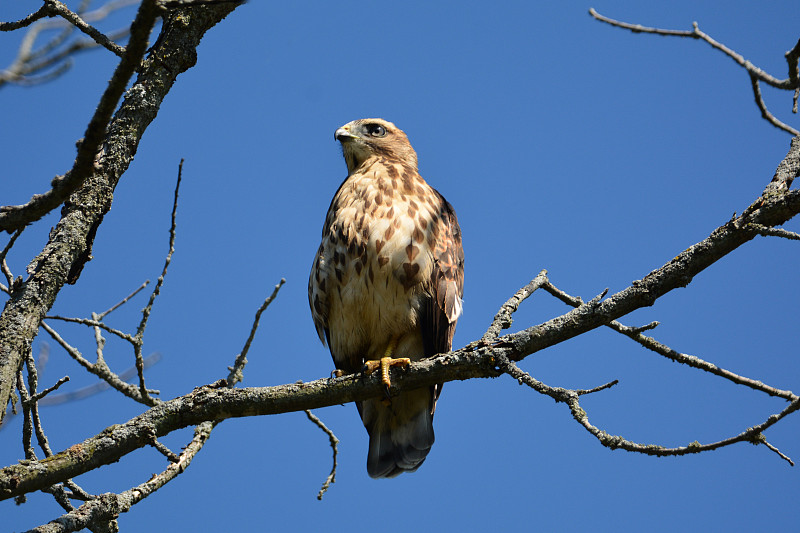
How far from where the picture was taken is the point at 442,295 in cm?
449

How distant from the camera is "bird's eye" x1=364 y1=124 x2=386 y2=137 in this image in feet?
18.8

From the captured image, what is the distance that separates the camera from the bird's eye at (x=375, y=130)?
226 inches

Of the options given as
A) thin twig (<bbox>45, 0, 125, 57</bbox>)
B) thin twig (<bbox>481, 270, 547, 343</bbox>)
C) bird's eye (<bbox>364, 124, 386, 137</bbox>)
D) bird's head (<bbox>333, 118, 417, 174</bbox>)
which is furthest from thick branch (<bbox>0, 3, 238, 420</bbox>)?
bird's eye (<bbox>364, 124, 386, 137</bbox>)

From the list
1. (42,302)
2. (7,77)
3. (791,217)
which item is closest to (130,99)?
(42,302)

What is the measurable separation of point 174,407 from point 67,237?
2.55 feet

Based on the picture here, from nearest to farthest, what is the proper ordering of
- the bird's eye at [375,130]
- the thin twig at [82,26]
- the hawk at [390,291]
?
1. the thin twig at [82,26]
2. the hawk at [390,291]
3. the bird's eye at [375,130]

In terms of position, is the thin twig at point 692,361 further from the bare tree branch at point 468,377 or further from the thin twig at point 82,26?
the thin twig at point 82,26

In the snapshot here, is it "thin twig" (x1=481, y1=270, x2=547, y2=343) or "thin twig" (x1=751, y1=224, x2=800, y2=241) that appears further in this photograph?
"thin twig" (x1=481, y1=270, x2=547, y2=343)

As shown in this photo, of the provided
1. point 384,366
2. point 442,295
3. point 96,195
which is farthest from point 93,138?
point 442,295

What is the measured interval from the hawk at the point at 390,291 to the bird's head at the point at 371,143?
60 cm

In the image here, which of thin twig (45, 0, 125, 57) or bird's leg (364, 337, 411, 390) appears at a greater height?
thin twig (45, 0, 125, 57)

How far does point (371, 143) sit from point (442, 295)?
1693mm

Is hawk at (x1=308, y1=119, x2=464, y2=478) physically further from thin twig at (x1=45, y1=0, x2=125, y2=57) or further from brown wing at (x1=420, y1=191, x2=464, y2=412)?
thin twig at (x1=45, y1=0, x2=125, y2=57)

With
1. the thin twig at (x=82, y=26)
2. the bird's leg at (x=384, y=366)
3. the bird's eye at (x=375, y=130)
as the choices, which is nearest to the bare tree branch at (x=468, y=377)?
the bird's leg at (x=384, y=366)
